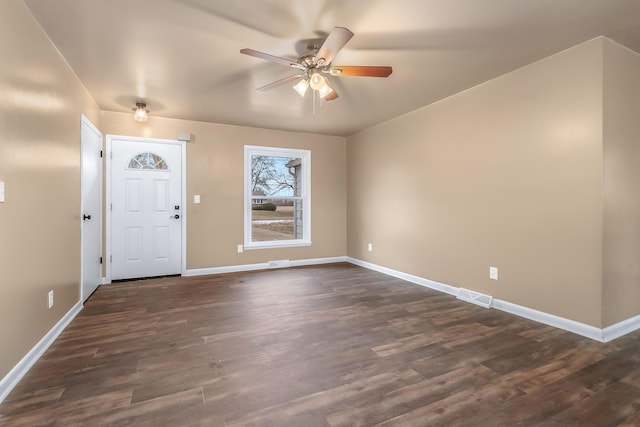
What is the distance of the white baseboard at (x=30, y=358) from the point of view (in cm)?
174

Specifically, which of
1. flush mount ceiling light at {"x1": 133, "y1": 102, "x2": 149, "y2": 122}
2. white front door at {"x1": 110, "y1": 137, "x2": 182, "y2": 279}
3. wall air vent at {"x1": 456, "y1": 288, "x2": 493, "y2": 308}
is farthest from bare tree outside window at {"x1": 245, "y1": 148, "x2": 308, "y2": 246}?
wall air vent at {"x1": 456, "y1": 288, "x2": 493, "y2": 308}

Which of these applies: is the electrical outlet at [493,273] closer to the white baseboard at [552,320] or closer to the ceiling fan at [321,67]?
the white baseboard at [552,320]

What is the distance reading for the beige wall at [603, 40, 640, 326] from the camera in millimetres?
2445

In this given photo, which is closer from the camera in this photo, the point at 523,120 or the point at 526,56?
the point at 526,56

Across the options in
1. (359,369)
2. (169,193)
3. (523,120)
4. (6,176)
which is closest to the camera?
(6,176)

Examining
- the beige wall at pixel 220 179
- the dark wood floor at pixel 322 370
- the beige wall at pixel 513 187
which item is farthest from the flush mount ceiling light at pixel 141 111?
the beige wall at pixel 513 187

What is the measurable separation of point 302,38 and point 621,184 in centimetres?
291

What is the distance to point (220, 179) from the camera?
16.1 feet

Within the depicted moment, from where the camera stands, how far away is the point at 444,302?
11.2 feet

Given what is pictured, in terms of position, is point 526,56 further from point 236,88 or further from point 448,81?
point 236,88

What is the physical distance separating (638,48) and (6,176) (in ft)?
15.6

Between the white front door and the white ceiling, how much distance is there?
106 cm

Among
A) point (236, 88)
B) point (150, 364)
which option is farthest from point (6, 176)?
point (236, 88)

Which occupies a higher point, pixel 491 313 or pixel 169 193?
pixel 169 193
